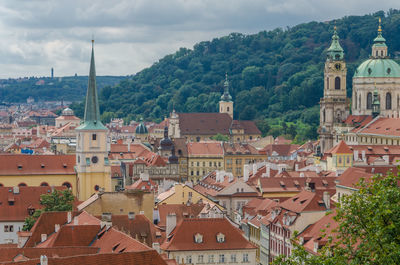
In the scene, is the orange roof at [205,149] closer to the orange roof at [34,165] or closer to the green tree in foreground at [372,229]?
the orange roof at [34,165]

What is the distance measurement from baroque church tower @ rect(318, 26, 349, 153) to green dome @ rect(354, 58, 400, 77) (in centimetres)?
408

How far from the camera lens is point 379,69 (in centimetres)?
14762

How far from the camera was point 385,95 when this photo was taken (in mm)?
147000

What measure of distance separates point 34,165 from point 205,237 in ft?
126

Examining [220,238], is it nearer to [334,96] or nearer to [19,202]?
[19,202]

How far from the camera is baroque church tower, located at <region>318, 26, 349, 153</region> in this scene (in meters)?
148

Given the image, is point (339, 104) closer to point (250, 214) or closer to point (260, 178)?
point (260, 178)

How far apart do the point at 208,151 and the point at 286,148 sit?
27.5m

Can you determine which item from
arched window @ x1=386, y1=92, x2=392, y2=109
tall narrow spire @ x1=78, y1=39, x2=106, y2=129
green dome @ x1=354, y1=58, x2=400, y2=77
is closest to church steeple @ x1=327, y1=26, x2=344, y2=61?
green dome @ x1=354, y1=58, x2=400, y2=77

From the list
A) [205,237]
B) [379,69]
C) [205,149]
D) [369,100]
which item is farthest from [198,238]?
[379,69]

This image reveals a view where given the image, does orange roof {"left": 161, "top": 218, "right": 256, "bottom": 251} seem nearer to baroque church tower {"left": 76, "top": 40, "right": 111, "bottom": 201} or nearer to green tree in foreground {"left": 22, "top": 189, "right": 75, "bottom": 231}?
green tree in foreground {"left": 22, "top": 189, "right": 75, "bottom": 231}

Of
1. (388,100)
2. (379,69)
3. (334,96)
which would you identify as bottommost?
(388,100)

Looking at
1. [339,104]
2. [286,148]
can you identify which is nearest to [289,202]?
[339,104]

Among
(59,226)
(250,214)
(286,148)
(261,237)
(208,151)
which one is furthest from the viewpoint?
(286,148)
